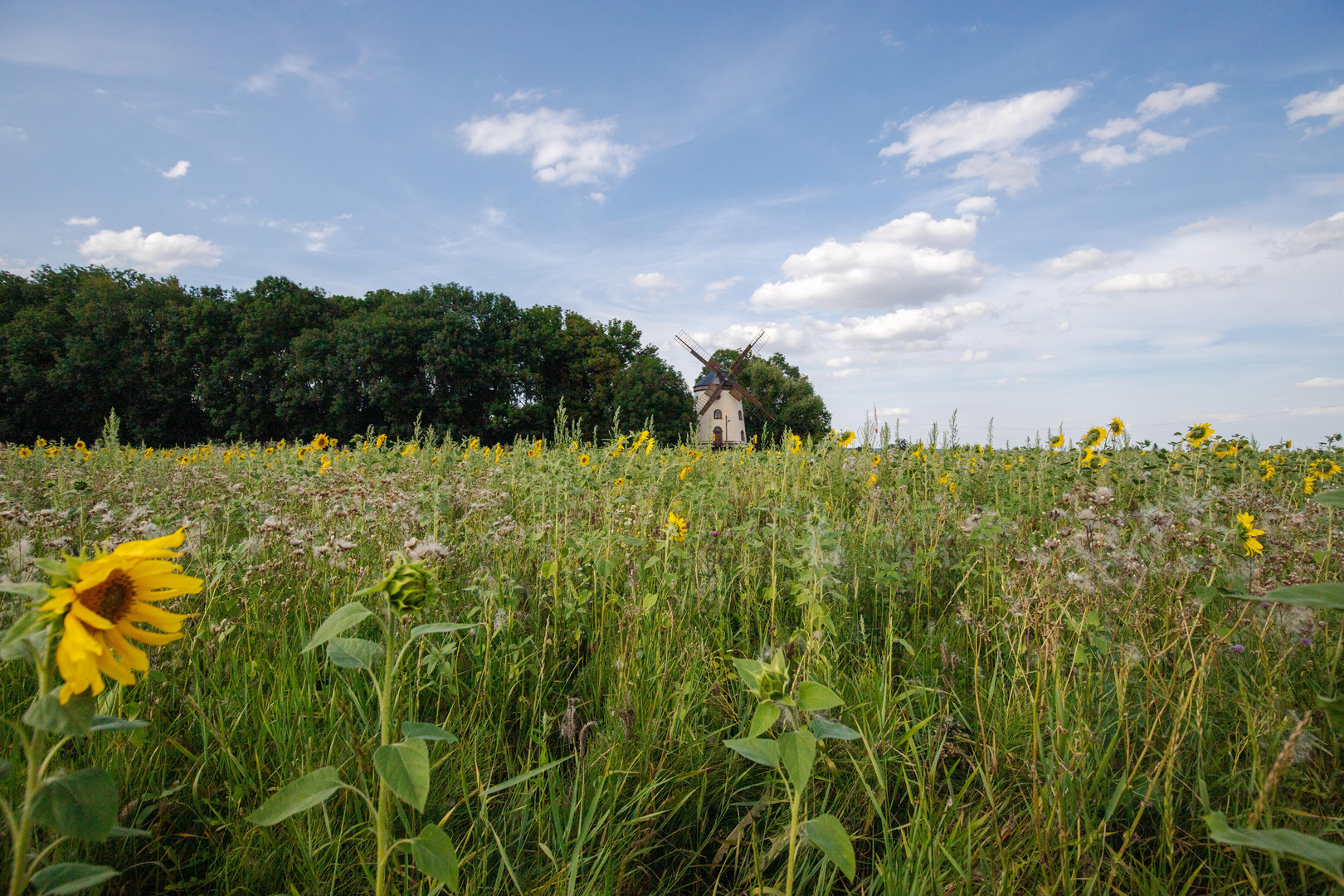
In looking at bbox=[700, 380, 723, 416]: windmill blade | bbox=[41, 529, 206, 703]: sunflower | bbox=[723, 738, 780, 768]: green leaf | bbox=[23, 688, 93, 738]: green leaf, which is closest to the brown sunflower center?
bbox=[41, 529, 206, 703]: sunflower

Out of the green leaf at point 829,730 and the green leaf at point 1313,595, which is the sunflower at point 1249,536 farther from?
the green leaf at point 829,730

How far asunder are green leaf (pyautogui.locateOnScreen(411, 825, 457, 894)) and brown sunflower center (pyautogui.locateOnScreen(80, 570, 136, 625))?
56 centimetres

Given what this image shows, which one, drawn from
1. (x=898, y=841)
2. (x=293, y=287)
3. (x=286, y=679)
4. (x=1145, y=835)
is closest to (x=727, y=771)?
(x=898, y=841)

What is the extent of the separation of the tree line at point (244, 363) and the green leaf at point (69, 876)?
109 feet

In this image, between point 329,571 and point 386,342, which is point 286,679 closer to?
point 329,571

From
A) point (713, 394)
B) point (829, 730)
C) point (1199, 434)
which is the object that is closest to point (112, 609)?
point (829, 730)

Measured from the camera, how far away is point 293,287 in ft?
122

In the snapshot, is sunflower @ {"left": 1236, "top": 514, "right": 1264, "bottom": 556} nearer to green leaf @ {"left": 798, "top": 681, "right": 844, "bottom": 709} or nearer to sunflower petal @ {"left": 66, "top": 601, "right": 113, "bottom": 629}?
green leaf @ {"left": 798, "top": 681, "right": 844, "bottom": 709}

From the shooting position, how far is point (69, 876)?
2.72ft

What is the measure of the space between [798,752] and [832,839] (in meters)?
0.16

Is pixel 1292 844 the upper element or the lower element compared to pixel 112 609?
lower

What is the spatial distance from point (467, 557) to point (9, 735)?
1659mm

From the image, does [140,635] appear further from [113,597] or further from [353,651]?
[353,651]

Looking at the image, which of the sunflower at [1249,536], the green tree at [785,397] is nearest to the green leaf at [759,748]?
the sunflower at [1249,536]
